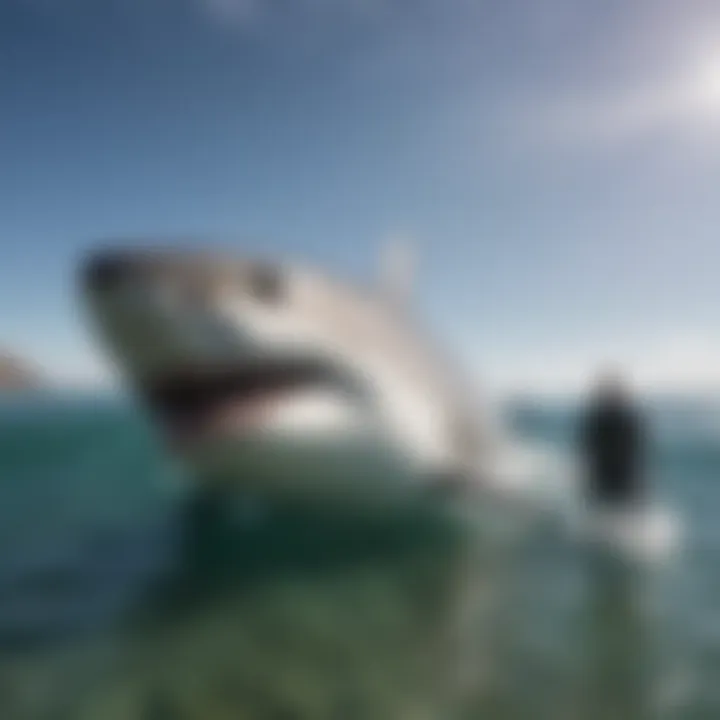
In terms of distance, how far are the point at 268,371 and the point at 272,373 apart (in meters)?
0.05

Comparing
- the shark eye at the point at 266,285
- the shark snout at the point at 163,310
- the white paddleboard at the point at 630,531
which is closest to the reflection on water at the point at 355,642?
the white paddleboard at the point at 630,531

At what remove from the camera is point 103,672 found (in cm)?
462

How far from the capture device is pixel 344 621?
5629 mm

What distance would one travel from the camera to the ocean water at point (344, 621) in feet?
13.9

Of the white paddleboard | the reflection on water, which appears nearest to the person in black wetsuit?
the white paddleboard

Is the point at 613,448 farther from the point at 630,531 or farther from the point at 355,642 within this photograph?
the point at 355,642

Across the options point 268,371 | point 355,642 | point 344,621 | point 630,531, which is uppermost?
point 268,371

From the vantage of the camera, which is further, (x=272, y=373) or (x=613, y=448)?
(x=613, y=448)

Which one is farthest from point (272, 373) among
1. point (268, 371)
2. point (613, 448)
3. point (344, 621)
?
point (613, 448)

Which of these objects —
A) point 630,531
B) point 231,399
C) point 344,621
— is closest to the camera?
point 344,621

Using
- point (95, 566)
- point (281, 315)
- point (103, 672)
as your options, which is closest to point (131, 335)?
point (281, 315)

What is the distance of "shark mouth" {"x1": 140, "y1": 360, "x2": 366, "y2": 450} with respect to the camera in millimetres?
5957

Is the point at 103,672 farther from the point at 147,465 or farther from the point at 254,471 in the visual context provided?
the point at 147,465

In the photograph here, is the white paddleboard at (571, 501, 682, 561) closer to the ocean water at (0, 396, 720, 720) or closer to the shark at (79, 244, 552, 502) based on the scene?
the ocean water at (0, 396, 720, 720)
